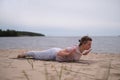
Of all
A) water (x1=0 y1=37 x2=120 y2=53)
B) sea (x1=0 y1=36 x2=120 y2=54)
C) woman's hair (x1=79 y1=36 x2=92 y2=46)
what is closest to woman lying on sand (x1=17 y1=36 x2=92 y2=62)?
woman's hair (x1=79 y1=36 x2=92 y2=46)

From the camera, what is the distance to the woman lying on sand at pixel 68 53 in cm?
531

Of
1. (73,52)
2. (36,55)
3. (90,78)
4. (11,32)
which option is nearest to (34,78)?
(90,78)

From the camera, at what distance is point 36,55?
601 cm

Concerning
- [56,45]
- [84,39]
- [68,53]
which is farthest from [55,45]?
Result: [84,39]

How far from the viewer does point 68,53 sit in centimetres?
546

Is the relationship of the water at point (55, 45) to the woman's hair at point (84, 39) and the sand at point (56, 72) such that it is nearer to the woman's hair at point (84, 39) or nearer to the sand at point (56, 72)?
the woman's hair at point (84, 39)

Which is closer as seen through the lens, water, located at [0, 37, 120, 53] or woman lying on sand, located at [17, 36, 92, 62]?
woman lying on sand, located at [17, 36, 92, 62]

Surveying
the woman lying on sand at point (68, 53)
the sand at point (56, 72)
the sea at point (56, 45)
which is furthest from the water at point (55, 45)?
the sand at point (56, 72)

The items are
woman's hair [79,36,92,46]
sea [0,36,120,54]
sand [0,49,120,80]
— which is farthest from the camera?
sea [0,36,120,54]

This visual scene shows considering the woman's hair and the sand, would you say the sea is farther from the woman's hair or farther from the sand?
the sand

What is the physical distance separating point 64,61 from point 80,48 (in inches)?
22.9

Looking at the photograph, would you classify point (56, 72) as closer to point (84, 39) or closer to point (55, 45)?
point (84, 39)

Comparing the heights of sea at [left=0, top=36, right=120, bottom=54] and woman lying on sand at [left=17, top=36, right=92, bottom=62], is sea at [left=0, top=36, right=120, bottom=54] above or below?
below

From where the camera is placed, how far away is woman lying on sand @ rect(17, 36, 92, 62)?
531cm
